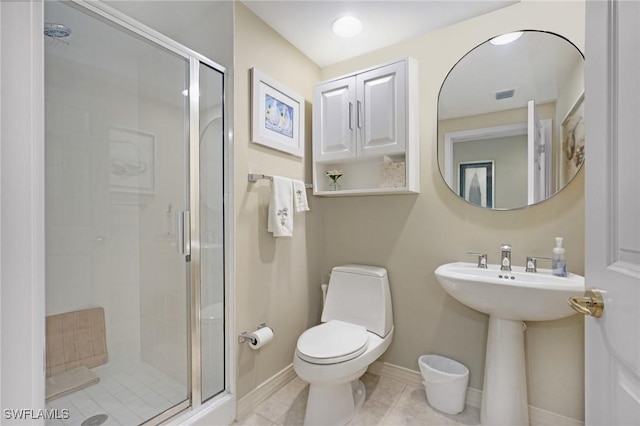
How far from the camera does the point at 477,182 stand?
172 centimetres

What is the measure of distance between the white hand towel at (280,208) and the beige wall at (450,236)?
53 centimetres

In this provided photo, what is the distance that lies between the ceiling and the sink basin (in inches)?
59.4

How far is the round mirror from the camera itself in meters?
1.51

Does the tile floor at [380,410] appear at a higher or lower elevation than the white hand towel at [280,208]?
lower

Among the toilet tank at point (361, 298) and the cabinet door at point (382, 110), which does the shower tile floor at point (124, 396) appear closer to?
the toilet tank at point (361, 298)

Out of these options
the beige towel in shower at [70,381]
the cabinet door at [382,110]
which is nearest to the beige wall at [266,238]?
the cabinet door at [382,110]

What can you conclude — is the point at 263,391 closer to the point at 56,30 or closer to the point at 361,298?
the point at 361,298

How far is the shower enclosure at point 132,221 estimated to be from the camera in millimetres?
1321

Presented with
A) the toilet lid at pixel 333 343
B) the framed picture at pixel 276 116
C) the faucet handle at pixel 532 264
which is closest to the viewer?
the toilet lid at pixel 333 343

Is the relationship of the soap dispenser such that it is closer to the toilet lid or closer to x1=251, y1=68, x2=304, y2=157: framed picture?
the toilet lid

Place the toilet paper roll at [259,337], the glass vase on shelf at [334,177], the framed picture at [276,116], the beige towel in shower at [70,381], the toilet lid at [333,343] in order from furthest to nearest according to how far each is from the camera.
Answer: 1. the glass vase on shelf at [334,177]
2. the framed picture at [276,116]
3. the toilet paper roll at [259,337]
4. the toilet lid at [333,343]
5. the beige towel in shower at [70,381]

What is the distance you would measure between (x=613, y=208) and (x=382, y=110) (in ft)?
4.72
